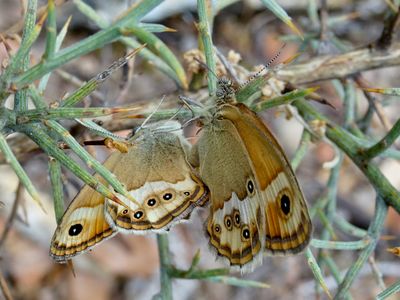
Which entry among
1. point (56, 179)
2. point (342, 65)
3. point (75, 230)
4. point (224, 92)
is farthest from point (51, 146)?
point (342, 65)

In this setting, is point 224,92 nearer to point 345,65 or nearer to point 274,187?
point 274,187

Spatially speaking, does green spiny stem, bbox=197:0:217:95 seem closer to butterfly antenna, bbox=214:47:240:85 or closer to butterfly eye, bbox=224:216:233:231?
butterfly antenna, bbox=214:47:240:85

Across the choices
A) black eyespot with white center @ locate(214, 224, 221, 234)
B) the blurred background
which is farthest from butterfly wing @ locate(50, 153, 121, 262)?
the blurred background

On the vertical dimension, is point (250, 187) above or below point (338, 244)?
above

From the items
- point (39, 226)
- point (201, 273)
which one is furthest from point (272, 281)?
point (201, 273)

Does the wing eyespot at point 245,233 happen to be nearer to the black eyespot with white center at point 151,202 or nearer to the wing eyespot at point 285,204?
the wing eyespot at point 285,204

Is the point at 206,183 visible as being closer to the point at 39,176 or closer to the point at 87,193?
the point at 87,193
